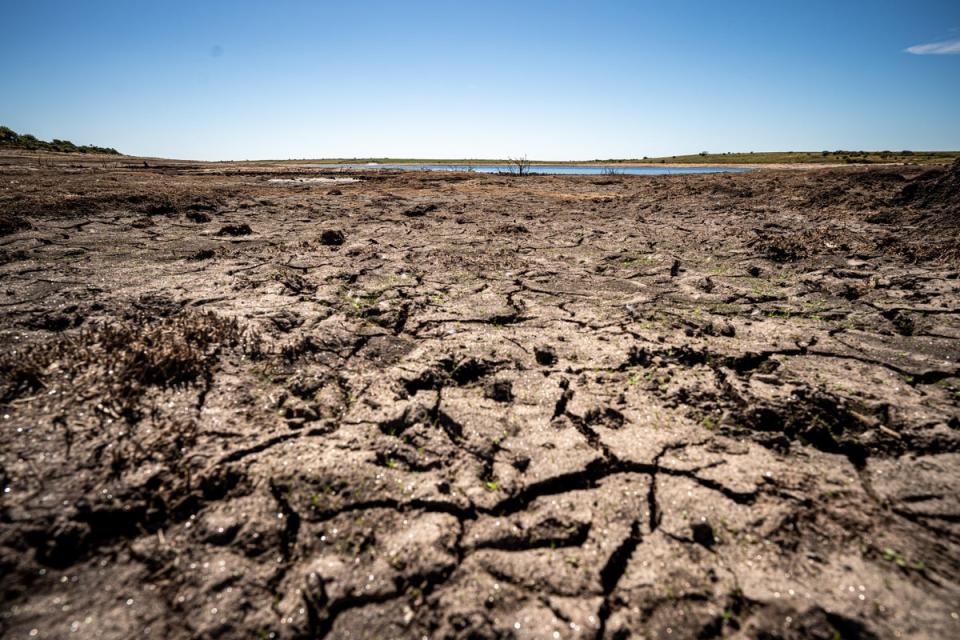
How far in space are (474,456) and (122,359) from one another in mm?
2578

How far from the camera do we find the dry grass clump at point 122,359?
259 cm

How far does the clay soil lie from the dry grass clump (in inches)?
0.9

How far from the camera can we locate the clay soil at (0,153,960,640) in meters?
1.61

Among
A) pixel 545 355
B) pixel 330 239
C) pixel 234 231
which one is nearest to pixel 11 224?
pixel 234 231

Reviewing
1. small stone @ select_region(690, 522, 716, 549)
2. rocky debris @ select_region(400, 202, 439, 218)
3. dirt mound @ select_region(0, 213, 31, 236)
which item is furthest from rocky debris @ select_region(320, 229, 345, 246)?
small stone @ select_region(690, 522, 716, 549)

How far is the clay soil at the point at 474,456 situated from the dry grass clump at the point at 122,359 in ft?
0.07

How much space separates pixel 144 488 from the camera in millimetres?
1984

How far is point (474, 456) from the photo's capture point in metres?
2.40

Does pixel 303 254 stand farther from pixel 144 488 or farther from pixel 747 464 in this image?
pixel 747 464

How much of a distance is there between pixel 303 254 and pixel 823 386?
21.3ft

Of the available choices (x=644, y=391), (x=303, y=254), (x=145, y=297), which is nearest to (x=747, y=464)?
(x=644, y=391)

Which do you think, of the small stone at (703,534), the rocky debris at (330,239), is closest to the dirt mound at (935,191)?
the small stone at (703,534)

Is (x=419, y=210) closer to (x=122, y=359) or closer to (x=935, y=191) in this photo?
(x=122, y=359)

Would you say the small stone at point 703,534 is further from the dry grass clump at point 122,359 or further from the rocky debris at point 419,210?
the rocky debris at point 419,210
